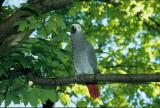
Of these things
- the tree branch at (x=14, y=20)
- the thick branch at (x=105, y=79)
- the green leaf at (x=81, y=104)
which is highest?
the tree branch at (x=14, y=20)

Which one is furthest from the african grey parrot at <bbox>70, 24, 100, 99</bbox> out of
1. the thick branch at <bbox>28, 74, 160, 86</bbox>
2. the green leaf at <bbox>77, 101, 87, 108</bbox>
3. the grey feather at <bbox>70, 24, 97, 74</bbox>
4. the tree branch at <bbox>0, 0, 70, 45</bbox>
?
the green leaf at <bbox>77, 101, 87, 108</bbox>

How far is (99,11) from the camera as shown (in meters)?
10.1

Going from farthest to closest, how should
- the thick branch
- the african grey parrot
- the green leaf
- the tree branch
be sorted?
the green leaf < the tree branch < the african grey parrot < the thick branch

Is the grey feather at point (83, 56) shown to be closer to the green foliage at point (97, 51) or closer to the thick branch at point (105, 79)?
the green foliage at point (97, 51)

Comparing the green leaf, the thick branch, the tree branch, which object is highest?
the tree branch

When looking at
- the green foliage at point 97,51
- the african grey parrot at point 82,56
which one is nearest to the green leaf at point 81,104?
the green foliage at point 97,51

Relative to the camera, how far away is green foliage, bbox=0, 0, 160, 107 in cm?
523

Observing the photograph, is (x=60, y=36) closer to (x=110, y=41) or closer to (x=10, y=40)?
(x=10, y=40)

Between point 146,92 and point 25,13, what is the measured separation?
3125 mm

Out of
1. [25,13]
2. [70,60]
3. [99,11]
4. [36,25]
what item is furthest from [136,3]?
[36,25]

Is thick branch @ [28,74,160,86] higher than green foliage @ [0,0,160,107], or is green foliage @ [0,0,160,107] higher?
green foliage @ [0,0,160,107]

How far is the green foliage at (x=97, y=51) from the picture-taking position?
206 inches

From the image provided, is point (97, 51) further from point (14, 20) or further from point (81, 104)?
point (14, 20)

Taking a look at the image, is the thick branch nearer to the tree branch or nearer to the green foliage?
the green foliage
